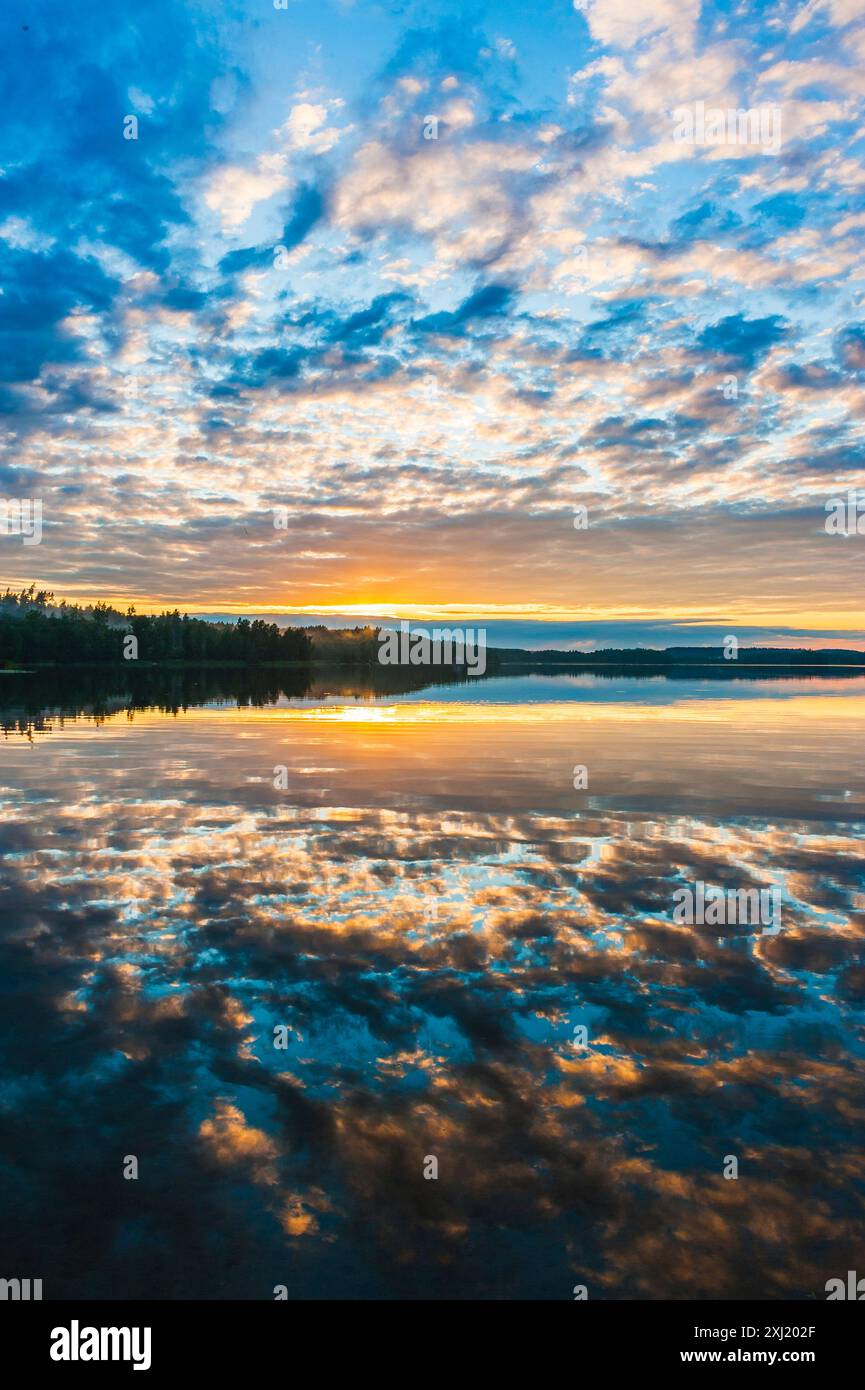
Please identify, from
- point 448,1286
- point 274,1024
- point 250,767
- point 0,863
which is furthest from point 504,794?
point 448,1286

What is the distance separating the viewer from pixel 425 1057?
7.96 m

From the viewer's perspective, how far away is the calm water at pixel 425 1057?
544cm

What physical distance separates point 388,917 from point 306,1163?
5663mm

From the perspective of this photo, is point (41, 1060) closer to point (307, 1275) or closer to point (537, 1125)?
point (307, 1275)

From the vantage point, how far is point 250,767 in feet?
87.4

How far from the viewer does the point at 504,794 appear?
22.3 m

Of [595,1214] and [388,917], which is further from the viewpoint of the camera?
[388,917]

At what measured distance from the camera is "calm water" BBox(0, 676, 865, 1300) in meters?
5.44

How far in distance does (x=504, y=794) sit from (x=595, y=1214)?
1660cm

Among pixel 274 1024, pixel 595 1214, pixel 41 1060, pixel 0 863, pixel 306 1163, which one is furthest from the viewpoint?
pixel 0 863
